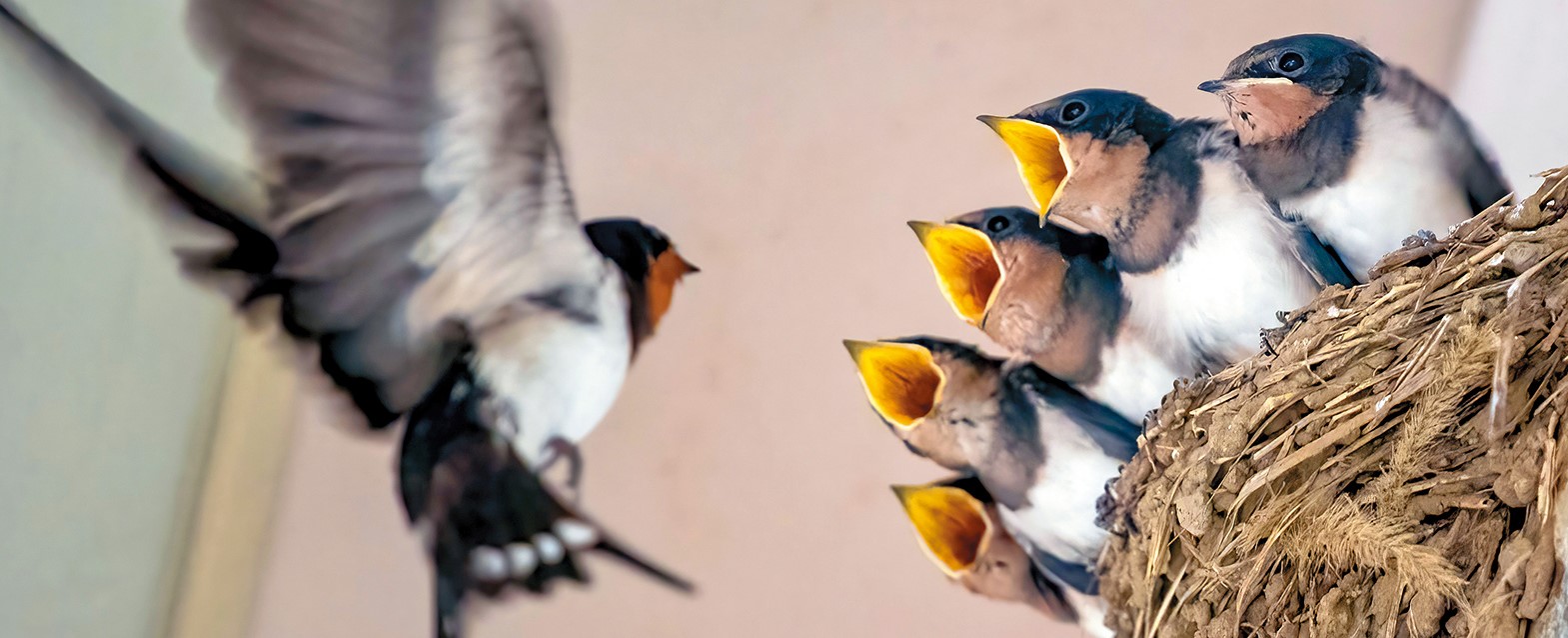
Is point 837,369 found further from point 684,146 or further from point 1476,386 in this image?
point 1476,386

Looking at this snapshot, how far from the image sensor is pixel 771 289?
118 centimetres

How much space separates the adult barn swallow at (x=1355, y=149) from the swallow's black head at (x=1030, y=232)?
15 cm

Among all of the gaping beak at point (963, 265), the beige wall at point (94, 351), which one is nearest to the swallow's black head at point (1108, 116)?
the gaping beak at point (963, 265)

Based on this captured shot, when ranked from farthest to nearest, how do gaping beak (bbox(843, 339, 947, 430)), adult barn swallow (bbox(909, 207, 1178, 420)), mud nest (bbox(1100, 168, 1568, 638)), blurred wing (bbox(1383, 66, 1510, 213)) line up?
1. gaping beak (bbox(843, 339, 947, 430))
2. adult barn swallow (bbox(909, 207, 1178, 420))
3. blurred wing (bbox(1383, 66, 1510, 213))
4. mud nest (bbox(1100, 168, 1568, 638))

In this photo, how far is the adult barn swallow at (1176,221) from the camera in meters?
0.92

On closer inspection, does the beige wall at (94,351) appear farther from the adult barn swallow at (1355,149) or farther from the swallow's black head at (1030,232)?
the adult barn swallow at (1355,149)

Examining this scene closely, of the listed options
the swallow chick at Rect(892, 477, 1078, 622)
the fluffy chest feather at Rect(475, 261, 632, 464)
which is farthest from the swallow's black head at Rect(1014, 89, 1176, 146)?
the fluffy chest feather at Rect(475, 261, 632, 464)

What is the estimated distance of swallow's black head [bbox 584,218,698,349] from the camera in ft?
3.96

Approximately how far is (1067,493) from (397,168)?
31.4 inches

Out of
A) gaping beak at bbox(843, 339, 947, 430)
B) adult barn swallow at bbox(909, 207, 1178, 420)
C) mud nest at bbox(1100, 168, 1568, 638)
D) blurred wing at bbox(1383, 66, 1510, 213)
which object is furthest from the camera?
gaping beak at bbox(843, 339, 947, 430)

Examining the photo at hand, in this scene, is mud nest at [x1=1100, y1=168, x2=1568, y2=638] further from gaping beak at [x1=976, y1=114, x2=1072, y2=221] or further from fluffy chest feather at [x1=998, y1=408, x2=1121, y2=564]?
→ gaping beak at [x1=976, y1=114, x2=1072, y2=221]

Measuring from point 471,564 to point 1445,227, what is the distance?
3.30 ft

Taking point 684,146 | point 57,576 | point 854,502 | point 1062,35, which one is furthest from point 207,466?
point 1062,35

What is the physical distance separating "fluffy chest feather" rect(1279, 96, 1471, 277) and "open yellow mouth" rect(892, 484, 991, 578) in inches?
15.8
